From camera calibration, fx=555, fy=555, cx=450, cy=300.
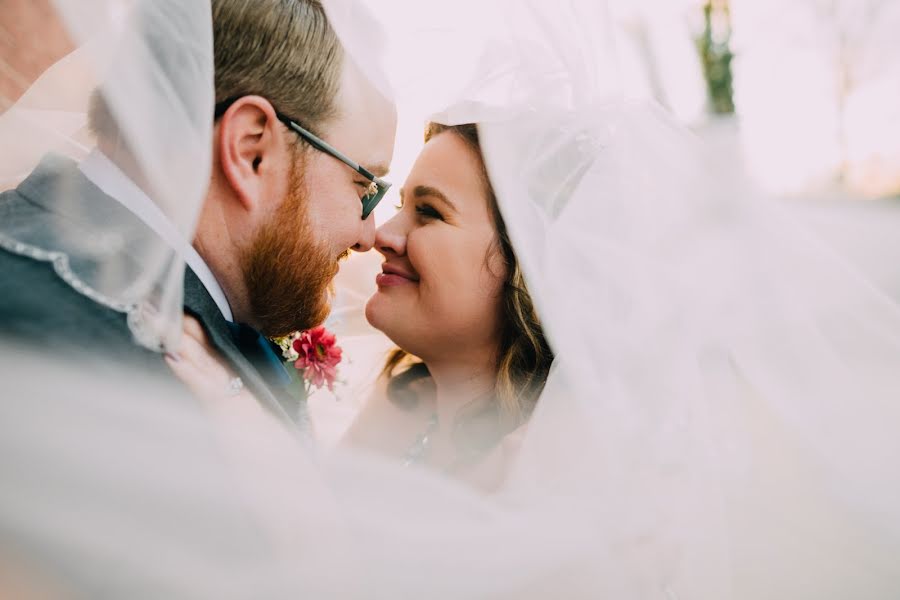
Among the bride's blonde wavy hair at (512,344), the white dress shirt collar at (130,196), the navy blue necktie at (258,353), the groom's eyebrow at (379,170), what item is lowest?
the bride's blonde wavy hair at (512,344)

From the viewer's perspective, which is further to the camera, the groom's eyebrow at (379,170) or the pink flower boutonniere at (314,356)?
the pink flower boutonniere at (314,356)

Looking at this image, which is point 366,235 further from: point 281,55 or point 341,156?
point 281,55

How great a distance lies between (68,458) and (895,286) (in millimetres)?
5361

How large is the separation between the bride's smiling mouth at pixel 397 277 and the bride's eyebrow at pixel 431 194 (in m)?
0.29

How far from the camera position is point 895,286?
434cm

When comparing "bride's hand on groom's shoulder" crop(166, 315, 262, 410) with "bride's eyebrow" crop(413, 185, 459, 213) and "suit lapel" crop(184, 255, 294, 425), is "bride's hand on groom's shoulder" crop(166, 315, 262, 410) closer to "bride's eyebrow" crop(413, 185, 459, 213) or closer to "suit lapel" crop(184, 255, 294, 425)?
"suit lapel" crop(184, 255, 294, 425)

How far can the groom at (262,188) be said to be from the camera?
1.18 m

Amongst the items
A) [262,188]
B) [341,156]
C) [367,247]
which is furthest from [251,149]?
[367,247]

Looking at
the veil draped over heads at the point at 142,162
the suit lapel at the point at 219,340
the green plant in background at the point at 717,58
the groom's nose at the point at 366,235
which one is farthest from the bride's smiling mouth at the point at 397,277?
the green plant in background at the point at 717,58

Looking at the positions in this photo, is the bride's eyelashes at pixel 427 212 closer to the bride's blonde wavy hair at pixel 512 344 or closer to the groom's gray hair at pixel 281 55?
the bride's blonde wavy hair at pixel 512 344

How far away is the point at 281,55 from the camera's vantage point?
1.57m

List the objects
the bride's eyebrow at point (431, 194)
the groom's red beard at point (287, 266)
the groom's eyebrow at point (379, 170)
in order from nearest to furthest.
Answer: the groom's red beard at point (287, 266), the groom's eyebrow at point (379, 170), the bride's eyebrow at point (431, 194)

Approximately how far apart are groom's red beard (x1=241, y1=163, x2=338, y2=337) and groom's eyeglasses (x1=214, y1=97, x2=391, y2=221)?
0.35 ft

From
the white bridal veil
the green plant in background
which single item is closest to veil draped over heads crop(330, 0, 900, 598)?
the white bridal veil
